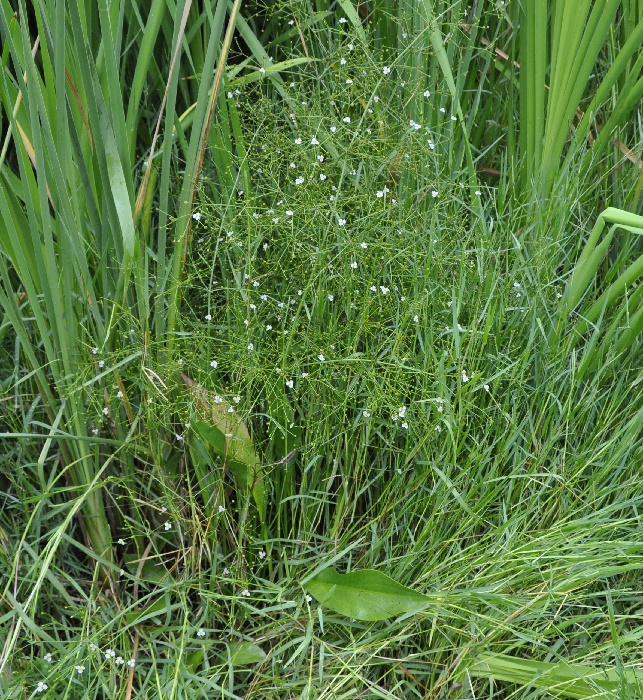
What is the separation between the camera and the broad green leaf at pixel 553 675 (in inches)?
46.1

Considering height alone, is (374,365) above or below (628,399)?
above

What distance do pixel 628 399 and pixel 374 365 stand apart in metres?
0.50

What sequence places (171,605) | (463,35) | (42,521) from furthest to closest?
(463,35), (42,521), (171,605)

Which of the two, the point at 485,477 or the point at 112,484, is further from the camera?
the point at 112,484

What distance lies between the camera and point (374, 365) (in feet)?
4.25

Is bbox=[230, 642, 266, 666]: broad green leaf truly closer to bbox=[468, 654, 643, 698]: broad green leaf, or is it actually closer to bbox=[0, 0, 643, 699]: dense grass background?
bbox=[0, 0, 643, 699]: dense grass background

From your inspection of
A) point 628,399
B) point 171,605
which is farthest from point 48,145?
point 628,399

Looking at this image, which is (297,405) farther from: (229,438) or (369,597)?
(369,597)

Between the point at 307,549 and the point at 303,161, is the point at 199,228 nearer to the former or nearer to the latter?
the point at 303,161

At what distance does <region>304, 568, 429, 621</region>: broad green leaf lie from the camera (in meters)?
1.19

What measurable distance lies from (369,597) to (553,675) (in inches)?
10.9

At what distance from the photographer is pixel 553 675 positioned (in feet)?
3.96

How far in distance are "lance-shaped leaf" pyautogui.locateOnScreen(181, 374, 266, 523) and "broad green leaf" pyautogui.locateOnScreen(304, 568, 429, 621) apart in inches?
6.8

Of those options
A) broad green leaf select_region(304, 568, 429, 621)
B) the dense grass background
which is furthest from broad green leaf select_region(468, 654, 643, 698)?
broad green leaf select_region(304, 568, 429, 621)
